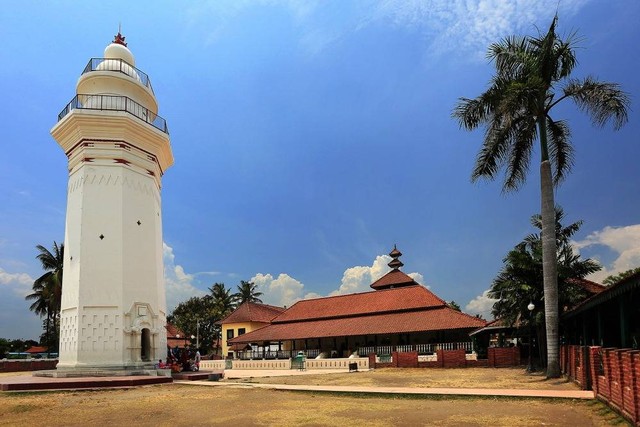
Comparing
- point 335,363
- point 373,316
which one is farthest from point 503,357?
point 373,316

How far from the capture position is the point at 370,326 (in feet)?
111

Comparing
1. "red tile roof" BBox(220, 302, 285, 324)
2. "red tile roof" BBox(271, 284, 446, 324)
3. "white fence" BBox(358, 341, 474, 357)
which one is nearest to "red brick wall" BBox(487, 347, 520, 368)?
"white fence" BBox(358, 341, 474, 357)

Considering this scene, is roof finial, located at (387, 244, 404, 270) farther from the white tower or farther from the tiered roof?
the white tower

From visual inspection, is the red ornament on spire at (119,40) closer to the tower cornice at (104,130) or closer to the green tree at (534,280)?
the tower cornice at (104,130)

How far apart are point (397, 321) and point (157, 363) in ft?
54.8

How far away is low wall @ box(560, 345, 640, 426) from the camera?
8.52 metres

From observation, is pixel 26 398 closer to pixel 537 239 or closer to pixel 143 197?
pixel 143 197

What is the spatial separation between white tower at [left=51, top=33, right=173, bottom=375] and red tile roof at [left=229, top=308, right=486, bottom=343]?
14.3m

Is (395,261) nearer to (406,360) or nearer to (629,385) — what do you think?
(406,360)

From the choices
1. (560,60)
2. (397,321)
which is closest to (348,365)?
(397,321)

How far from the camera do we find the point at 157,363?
2195 centimetres

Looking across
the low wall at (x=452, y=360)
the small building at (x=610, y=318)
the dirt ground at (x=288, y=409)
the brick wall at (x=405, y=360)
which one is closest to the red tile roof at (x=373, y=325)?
the low wall at (x=452, y=360)

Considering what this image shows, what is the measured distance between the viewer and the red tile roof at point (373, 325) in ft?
99.9

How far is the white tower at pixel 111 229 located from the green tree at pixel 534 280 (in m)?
15.4
